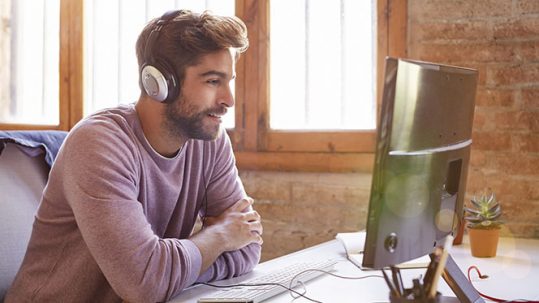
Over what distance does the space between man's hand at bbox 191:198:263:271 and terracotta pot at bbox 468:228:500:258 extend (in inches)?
23.9

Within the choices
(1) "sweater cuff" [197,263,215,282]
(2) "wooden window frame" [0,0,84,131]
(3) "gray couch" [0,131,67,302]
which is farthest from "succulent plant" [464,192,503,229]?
(2) "wooden window frame" [0,0,84,131]

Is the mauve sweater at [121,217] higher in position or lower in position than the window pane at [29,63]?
lower

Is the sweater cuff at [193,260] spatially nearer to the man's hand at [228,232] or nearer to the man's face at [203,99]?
the man's hand at [228,232]

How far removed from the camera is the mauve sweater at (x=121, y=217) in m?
1.28

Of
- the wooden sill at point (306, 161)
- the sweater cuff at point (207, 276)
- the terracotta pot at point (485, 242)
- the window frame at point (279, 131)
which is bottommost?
the sweater cuff at point (207, 276)

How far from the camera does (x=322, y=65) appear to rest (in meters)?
2.34

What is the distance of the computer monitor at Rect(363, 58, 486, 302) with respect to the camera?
88 centimetres

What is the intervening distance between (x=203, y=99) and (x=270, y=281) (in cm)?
52

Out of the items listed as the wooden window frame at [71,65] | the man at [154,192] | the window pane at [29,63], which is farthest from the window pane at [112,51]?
the man at [154,192]

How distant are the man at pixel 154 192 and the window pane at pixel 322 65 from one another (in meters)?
0.68

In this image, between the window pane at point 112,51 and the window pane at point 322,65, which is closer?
the window pane at point 322,65

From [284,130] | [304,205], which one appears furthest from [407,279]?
[284,130]

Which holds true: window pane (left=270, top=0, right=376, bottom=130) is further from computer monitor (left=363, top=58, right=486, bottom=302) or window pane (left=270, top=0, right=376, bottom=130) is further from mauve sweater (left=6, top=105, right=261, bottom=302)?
computer monitor (left=363, top=58, right=486, bottom=302)

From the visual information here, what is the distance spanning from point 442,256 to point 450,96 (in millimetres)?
313
